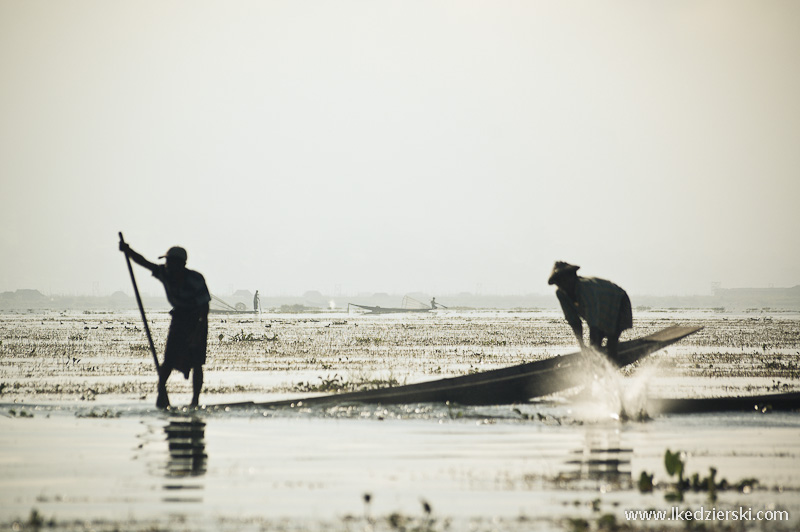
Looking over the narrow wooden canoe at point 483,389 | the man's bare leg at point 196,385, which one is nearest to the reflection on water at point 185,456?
the man's bare leg at point 196,385

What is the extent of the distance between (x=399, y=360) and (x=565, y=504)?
14.6 m

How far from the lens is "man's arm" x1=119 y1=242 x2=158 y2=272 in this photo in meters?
10.8

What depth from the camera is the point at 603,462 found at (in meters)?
7.24

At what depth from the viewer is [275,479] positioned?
6.57 m

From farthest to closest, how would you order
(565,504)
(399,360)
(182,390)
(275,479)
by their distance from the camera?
(399,360)
(182,390)
(275,479)
(565,504)

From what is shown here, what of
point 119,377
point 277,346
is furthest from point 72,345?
point 119,377

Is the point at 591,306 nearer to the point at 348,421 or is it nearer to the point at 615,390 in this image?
the point at 615,390

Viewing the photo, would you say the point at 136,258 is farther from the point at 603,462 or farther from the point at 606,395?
the point at 606,395

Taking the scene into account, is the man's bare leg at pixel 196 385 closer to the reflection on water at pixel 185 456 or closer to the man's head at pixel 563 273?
the reflection on water at pixel 185 456

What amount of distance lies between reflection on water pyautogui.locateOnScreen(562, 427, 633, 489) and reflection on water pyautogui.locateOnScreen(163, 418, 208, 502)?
9.54 feet

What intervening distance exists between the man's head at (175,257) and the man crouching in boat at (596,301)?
4738mm

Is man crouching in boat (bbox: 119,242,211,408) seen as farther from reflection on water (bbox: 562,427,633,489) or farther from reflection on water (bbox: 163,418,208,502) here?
reflection on water (bbox: 562,427,633,489)

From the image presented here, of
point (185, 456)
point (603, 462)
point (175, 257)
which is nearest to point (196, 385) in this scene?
point (175, 257)

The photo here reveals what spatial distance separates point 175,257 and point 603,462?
20.4 feet
